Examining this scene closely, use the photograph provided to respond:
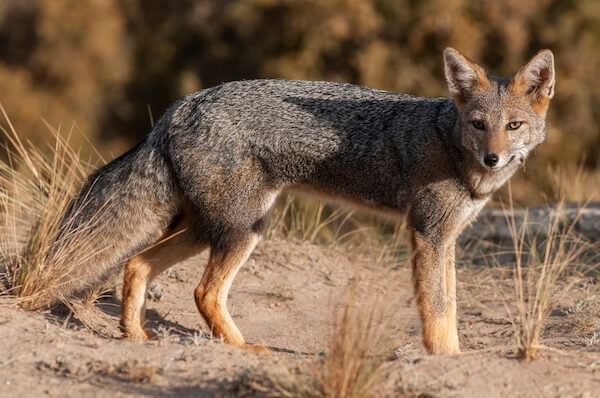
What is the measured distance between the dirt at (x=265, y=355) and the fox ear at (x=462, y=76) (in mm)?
1322

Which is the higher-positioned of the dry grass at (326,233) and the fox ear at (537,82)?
the fox ear at (537,82)

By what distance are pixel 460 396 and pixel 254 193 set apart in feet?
6.62

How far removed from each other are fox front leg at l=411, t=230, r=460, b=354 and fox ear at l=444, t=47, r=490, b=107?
3.10 feet

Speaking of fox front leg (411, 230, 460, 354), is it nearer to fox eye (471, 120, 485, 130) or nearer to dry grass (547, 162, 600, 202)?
fox eye (471, 120, 485, 130)

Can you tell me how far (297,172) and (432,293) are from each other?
45.6 inches

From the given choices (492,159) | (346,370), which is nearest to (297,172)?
(492,159)

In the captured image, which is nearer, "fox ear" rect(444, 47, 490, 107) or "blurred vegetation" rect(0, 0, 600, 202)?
"fox ear" rect(444, 47, 490, 107)

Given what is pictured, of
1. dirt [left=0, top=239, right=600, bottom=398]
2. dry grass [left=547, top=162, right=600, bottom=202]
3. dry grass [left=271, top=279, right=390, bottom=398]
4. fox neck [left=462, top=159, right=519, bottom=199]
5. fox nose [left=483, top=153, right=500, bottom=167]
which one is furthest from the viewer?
dry grass [left=547, top=162, right=600, bottom=202]

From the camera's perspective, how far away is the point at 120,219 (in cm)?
576

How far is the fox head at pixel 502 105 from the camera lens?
5.39 m

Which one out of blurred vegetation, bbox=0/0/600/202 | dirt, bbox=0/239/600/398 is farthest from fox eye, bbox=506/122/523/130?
blurred vegetation, bbox=0/0/600/202

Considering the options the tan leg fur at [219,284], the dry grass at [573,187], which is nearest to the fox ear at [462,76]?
the tan leg fur at [219,284]

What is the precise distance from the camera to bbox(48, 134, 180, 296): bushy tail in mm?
5695

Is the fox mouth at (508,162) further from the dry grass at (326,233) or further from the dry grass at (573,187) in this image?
the dry grass at (573,187)
